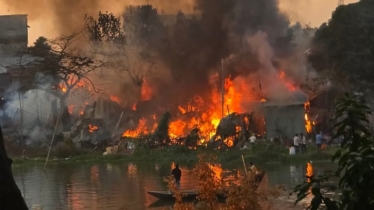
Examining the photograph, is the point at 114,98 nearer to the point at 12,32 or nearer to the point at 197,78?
the point at 197,78

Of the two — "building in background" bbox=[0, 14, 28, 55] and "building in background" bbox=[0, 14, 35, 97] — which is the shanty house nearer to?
"building in background" bbox=[0, 14, 35, 97]

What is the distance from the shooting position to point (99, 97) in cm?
5156

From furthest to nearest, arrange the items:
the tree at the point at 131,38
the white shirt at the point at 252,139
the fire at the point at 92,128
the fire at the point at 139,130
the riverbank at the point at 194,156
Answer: the tree at the point at 131,38, the fire at the point at 92,128, the fire at the point at 139,130, the white shirt at the point at 252,139, the riverbank at the point at 194,156

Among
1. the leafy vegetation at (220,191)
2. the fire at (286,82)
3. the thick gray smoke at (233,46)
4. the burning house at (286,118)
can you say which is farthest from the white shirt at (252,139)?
the leafy vegetation at (220,191)

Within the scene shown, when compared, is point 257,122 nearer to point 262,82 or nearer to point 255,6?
point 262,82

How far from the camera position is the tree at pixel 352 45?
40.9m

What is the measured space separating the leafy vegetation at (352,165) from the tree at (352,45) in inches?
1495

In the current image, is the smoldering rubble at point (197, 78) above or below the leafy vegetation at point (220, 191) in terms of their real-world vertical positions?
above

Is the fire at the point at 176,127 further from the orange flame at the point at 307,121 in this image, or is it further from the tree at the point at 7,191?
the tree at the point at 7,191

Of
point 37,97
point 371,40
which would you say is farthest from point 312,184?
point 37,97

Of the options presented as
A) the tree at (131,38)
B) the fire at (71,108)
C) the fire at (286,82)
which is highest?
the tree at (131,38)

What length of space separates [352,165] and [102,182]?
21315mm

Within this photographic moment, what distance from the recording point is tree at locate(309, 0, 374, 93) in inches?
1609

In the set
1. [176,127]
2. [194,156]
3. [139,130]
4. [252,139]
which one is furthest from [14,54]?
[194,156]
